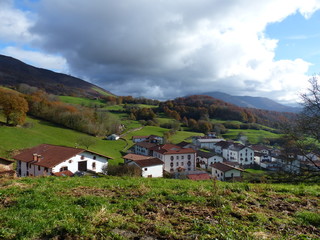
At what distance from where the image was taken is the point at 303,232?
5.74m

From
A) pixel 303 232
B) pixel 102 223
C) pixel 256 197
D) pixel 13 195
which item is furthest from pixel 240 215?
pixel 13 195

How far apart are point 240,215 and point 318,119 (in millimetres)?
5071

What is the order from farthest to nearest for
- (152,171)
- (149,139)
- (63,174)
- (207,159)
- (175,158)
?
1. (149,139)
2. (207,159)
3. (175,158)
4. (152,171)
5. (63,174)

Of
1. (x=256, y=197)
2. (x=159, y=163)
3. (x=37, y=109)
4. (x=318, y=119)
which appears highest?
(x=37, y=109)

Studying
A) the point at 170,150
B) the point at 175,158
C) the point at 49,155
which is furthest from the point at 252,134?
the point at 49,155

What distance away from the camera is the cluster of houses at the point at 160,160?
31.8m

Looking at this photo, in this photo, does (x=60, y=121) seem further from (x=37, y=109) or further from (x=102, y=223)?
(x=102, y=223)

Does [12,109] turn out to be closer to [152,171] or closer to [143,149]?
[143,149]

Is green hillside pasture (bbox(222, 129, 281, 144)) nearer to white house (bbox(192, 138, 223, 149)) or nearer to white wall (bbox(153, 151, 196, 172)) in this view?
white house (bbox(192, 138, 223, 149))

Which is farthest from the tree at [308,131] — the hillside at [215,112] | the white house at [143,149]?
the hillside at [215,112]

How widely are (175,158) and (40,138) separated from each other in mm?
40666

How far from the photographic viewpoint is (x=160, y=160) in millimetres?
50875

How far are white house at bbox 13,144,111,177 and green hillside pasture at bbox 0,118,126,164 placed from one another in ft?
47.8

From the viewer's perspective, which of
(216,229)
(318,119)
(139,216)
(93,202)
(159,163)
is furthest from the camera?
(159,163)
